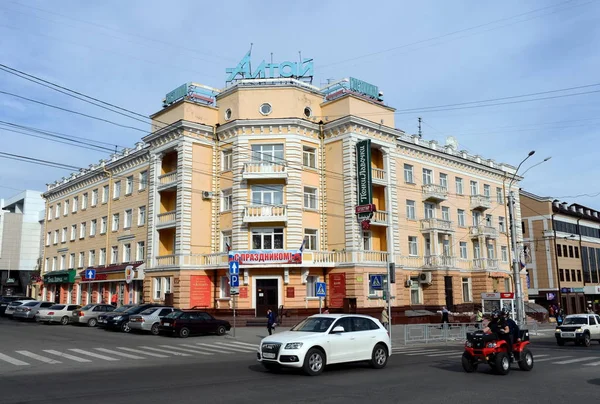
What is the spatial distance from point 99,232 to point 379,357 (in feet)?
132

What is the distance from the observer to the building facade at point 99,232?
145 ft

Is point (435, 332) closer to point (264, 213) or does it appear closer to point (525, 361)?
point (525, 361)

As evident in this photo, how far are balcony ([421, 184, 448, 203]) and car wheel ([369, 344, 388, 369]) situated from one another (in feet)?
94.6

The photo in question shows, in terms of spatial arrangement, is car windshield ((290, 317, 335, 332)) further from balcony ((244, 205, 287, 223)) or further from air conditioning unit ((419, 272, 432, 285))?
air conditioning unit ((419, 272, 432, 285))

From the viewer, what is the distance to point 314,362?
14.0 metres

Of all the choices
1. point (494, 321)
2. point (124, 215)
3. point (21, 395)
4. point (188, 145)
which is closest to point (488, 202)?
point (188, 145)

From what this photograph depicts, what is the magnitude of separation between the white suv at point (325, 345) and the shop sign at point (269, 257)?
1852 cm

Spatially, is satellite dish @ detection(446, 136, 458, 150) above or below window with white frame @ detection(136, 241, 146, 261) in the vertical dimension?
above

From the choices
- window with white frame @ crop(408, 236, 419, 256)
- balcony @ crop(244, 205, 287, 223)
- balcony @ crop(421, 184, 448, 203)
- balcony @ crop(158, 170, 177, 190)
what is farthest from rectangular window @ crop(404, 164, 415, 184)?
balcony @ crop(158, 170, 177, 190)

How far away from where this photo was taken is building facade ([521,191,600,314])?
60.9 meters

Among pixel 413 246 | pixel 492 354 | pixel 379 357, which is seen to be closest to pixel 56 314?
pixel 413 246

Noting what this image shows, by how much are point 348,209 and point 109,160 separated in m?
25.5

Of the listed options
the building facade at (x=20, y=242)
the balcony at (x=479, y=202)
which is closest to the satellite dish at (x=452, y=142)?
the balcony at (x=479, y=202)

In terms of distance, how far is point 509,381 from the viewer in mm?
13203
